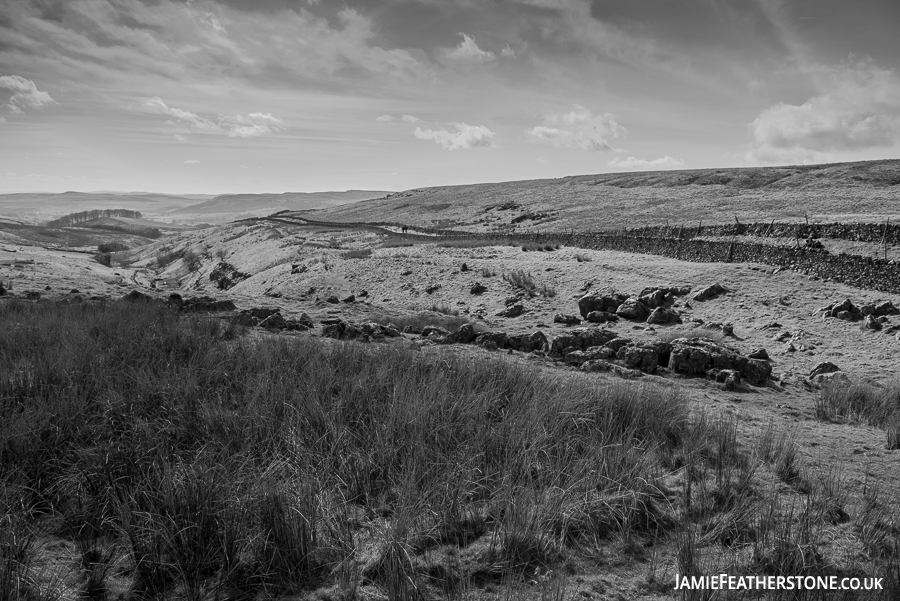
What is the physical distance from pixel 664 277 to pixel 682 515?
16.5m

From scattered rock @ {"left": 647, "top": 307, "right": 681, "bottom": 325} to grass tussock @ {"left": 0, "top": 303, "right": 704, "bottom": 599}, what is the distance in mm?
8916

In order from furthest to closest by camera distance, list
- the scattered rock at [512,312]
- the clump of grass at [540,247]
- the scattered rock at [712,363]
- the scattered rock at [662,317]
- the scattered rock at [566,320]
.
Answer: the clump of grass at [540,247] → the scattered rock at [512,312] → the scattered rock at [566,320] → the scattered rock at [662,317] → the scattered rock at [712,363]

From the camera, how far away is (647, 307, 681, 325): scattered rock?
14125 mm

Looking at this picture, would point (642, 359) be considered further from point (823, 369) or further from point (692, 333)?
point (692, 333)

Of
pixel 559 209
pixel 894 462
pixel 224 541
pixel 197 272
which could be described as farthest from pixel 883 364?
pixel 559 209

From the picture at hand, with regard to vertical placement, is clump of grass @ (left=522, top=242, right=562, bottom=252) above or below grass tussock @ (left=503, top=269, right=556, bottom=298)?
above

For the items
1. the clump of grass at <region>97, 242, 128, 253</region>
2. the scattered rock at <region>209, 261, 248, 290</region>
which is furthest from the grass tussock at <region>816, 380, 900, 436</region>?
the clump of grass at <region>97, 242, 128, 253</region>

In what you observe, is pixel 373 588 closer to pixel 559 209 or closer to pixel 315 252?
pixel 315 252

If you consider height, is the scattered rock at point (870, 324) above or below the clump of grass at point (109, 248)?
above

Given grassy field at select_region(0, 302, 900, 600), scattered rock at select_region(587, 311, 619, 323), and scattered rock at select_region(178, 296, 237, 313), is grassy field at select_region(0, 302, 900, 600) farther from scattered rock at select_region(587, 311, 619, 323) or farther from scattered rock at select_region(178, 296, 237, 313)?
scattered rock at select_region(587, 311, 619, 323)

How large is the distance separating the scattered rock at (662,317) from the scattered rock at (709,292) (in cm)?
223

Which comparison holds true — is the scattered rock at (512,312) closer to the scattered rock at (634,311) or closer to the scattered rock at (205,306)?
the scattered rock at (634,311)

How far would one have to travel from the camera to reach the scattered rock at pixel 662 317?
46.3ft

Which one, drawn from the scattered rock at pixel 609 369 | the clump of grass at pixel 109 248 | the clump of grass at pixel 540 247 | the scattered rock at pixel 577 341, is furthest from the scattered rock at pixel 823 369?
the clump of grass at pixel 109 248
